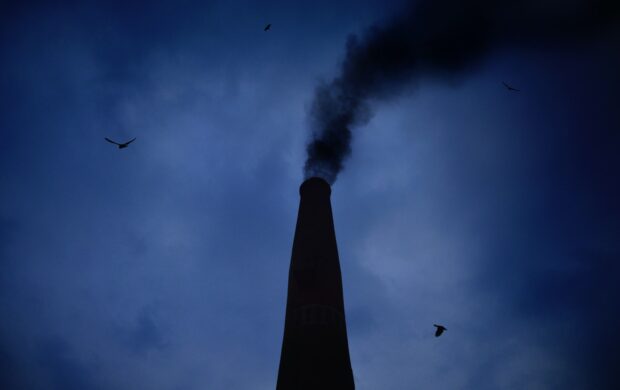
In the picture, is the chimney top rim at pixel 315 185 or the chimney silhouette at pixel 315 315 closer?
the chimney silhouette at pixel 315 315

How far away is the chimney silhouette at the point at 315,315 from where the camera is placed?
37.9 feet

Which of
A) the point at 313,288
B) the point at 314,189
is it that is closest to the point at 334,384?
the point at 313,288

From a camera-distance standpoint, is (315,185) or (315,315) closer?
(315,315)

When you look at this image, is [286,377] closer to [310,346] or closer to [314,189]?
[310,346]

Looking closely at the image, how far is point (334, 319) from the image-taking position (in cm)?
1312

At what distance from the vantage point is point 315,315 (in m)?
12.9

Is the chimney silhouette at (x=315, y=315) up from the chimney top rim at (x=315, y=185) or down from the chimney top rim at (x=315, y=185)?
down

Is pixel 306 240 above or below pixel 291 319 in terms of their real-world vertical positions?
above

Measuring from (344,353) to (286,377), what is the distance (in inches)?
84.5

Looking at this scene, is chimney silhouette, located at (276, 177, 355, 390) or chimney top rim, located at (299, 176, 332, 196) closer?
chimney silhouette, located at (276, 177, 355, 390)

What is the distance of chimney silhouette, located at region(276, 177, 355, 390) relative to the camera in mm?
11547

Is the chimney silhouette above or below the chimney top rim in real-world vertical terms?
below

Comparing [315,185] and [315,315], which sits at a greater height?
[315,185]

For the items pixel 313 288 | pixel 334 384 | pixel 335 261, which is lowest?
pixel 334 384
